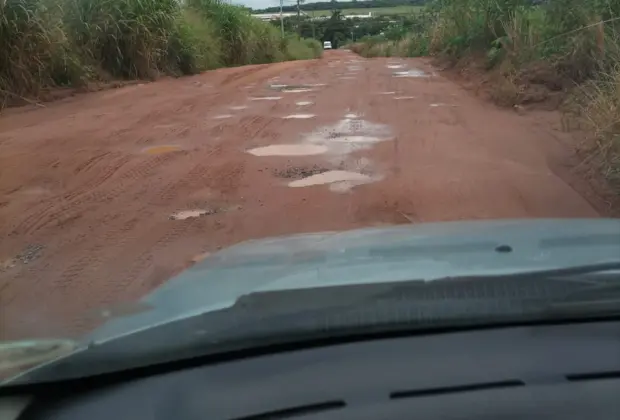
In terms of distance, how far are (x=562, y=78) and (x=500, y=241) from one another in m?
9.77

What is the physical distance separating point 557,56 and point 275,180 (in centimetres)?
660

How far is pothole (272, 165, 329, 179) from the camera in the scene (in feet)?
24.4

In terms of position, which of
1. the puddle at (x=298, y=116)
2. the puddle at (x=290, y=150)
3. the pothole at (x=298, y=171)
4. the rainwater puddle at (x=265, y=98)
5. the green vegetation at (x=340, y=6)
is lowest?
the green vegetation at (x=340, y=6)

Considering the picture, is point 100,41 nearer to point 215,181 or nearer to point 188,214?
point 215,181

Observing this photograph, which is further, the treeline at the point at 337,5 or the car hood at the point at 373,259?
the treeline at the point at 337,5

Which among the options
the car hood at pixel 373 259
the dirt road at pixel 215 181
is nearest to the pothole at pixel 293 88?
the dirt road at pixel 215 181

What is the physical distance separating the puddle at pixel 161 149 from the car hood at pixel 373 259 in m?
5.55

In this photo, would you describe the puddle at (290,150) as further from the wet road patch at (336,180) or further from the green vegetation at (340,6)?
the green vegetation at (340,6)

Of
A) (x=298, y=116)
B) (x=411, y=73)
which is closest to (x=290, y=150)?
(x=298, y=116)

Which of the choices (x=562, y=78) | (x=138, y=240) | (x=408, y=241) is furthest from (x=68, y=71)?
(x=408, y=241)

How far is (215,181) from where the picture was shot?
24.0 ft

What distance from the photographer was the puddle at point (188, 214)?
6.27 metres

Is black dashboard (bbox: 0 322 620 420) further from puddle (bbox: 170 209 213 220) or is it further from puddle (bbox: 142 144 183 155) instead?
puddle (bbox: 142 144 183 155)

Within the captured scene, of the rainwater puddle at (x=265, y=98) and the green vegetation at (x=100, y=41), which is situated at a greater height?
the green vegetation at (x=100, y=41)
